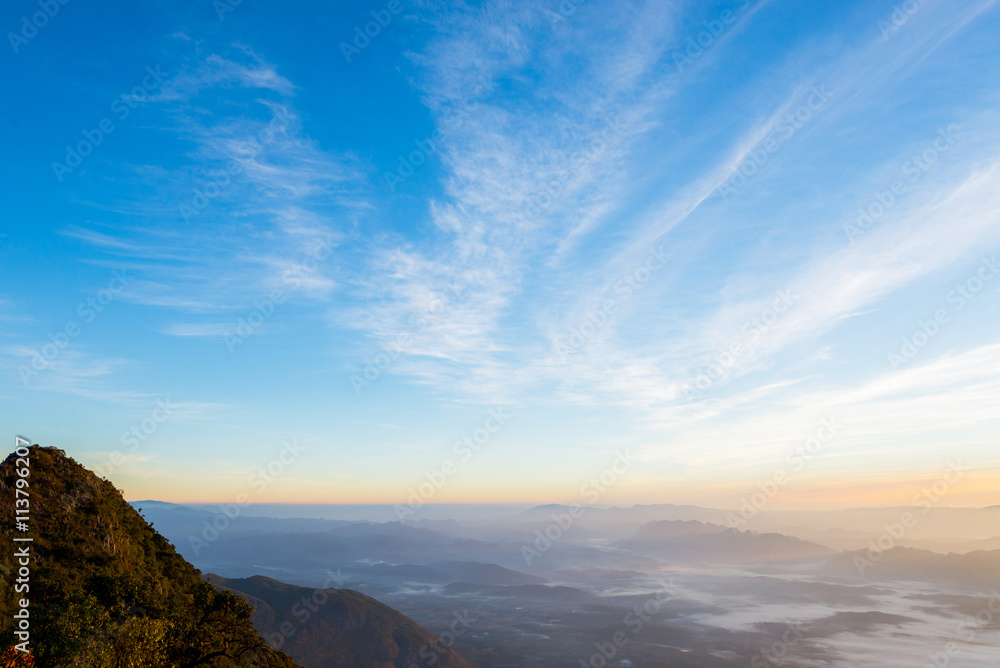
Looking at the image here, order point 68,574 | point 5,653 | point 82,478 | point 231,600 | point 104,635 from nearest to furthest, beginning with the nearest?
point 5,653 → point 104,635 → point 68,574 → point 231,600 → point 82,478

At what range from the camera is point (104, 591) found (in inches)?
1171

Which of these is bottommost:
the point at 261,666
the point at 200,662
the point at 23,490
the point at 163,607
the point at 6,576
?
the point at 261,666

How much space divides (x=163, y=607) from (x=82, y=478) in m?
24.2

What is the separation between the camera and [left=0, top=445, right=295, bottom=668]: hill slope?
23.5 metres

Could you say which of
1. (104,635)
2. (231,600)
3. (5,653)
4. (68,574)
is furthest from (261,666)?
(5,653)

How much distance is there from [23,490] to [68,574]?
408 inches

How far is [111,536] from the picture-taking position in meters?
44.2

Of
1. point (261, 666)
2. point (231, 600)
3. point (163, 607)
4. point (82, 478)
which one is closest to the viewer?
point (163, 607)

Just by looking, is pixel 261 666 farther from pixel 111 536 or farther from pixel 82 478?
pixel 82 478

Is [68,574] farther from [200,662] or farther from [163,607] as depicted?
[200,662]

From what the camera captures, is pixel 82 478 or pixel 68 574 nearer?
pixel 68 574

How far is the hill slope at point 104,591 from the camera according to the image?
77.0 ft

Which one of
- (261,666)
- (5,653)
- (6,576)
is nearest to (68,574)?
(6,576)

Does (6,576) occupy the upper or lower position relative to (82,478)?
lower
